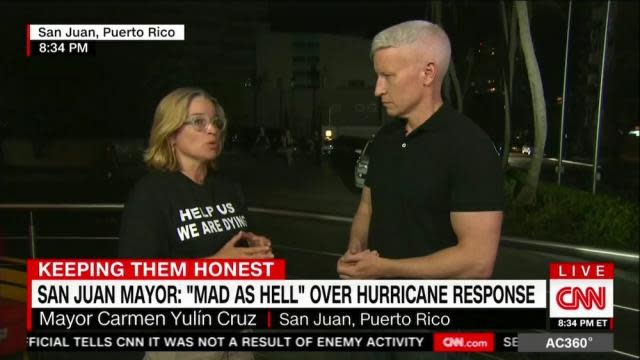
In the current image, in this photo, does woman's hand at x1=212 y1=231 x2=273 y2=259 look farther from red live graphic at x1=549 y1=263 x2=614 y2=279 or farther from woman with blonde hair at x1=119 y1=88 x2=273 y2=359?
red live graphic at x1=549 y1=263 x2=614 y2=279

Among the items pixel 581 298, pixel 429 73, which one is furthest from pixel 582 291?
pixel 429 73

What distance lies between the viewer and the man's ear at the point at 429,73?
7.39 ft

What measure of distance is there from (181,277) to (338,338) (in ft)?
2.42

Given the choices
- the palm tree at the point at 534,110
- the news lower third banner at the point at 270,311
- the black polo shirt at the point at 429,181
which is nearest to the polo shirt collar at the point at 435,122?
the black polo shirt at the point at 429,181

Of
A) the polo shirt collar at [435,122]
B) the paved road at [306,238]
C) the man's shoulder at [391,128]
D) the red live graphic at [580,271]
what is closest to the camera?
the polo shirt collar at [435,122]

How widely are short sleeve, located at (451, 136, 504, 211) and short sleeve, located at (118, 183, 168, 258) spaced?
1.18 meters

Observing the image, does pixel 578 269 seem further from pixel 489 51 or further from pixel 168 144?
pixel 489 51

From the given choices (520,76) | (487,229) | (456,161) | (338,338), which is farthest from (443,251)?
(520,76)

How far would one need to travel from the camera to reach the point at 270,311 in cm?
280

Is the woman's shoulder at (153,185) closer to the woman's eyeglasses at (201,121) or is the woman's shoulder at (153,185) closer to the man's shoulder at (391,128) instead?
the woman's eyeglasses at (201,121)

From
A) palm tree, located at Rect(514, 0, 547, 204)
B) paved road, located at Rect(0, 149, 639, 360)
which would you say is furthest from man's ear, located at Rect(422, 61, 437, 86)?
palm tree, located at Rect(514, 0, 547, 204)

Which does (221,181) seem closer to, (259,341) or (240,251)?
(240,251)

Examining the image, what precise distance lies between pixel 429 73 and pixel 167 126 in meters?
1.11

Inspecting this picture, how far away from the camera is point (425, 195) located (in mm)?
2275
